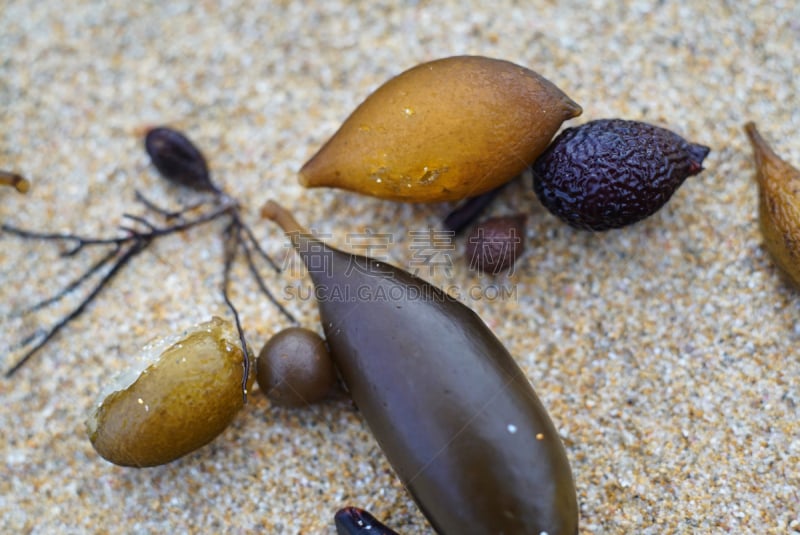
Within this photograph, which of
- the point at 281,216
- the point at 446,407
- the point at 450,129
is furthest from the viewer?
the point at 281,216

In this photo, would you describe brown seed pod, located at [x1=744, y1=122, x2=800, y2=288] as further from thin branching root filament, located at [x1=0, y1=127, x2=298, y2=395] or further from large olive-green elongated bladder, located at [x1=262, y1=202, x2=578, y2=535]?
thin branching root filament, located at [x1=0, y1=127, x2=298, y2=395]

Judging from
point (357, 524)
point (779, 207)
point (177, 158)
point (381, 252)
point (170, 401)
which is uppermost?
point (779, 207)

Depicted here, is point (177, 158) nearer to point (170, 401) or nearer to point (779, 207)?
point (170, 401)

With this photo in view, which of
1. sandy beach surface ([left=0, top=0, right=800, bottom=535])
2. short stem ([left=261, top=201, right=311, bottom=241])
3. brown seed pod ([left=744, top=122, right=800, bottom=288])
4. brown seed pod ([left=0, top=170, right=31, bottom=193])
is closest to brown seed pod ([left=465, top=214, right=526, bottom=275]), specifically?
sandy beach surface ([left=0, top=0, right=800, bottom=535])

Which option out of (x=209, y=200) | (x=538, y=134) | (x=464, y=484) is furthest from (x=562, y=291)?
(x=209, y=200)

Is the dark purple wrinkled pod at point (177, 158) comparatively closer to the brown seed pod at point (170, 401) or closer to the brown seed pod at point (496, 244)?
the brown seed pod at point (170, 401)

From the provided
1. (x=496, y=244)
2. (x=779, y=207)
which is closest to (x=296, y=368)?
(x=496, y=244)

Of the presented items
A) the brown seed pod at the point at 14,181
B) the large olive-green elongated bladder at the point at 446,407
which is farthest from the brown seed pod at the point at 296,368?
the brown seed pod at the point at 14,181
